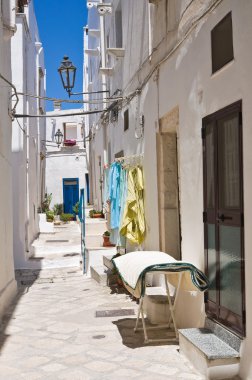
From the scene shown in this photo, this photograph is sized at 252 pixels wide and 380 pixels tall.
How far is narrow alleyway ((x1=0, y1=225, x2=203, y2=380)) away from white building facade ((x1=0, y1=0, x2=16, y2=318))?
39 cm

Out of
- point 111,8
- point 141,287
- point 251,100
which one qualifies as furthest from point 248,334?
point 111,8

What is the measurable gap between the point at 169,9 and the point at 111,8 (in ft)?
19.2

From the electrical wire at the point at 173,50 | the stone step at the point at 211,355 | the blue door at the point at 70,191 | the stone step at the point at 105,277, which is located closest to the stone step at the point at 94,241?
the stone step at the point at 105,277

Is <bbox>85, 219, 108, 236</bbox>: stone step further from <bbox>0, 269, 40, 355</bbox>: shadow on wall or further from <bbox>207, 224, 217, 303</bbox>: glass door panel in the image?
<bbox>207, 224, 217, 303</bbox>: glass door panel

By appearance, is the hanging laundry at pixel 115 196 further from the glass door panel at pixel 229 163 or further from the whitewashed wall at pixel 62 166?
the whitewashed wall at pixel 62 166

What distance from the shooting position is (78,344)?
19.6 ft

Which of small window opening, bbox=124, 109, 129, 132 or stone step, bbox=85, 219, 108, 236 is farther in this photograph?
stone step, bbox=85, 219, 108, 236

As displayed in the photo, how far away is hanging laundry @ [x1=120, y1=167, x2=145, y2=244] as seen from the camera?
8.20 metres

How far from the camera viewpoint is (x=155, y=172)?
7.50 metres

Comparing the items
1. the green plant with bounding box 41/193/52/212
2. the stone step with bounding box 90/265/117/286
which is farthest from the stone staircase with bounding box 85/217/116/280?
the green plant with bounding box 41/193/52/212

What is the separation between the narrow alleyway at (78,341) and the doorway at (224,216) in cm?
76

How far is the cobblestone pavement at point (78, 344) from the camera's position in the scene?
16.2ft

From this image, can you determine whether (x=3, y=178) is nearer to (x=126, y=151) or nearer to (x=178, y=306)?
(x=126, y=151)

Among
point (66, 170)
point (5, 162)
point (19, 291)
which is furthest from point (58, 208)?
point (5, 162)
